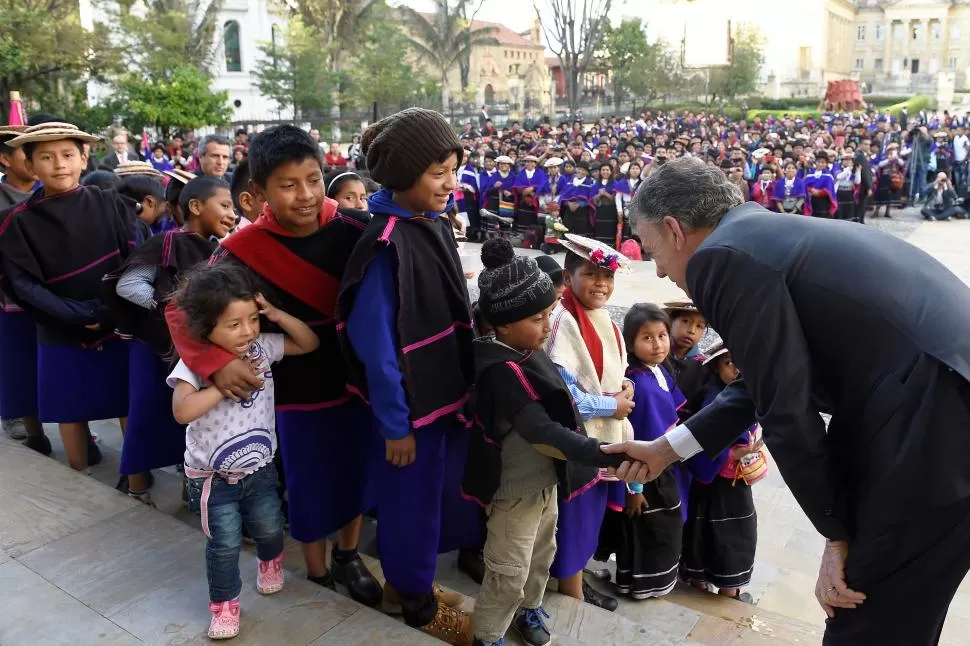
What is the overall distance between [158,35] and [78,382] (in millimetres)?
26284

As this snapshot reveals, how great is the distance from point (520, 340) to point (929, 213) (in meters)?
16.4

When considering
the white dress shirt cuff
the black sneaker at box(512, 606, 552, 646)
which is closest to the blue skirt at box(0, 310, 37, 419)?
the black sneaker at box(512, 606, 552, 646)

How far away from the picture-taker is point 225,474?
8.68 ft

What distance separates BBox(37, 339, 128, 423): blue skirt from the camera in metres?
3.90

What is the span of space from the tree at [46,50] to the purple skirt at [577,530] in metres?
21.5

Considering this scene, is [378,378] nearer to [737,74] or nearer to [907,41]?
[737,74]

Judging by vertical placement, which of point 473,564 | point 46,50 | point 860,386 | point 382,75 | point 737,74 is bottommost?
point 473,564

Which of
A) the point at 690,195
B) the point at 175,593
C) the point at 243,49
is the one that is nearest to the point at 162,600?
the point at 175,593

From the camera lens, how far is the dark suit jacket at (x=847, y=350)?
1.82 meters

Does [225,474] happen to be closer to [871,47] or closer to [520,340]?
[520,340]

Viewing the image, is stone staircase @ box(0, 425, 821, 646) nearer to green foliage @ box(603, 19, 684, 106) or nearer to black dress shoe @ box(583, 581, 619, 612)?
black dress shoe @ box(583, 581, 619, 612)

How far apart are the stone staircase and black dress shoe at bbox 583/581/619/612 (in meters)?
0.05

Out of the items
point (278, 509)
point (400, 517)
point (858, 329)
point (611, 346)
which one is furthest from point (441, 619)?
point (858, 329)

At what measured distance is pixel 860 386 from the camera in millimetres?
1901
